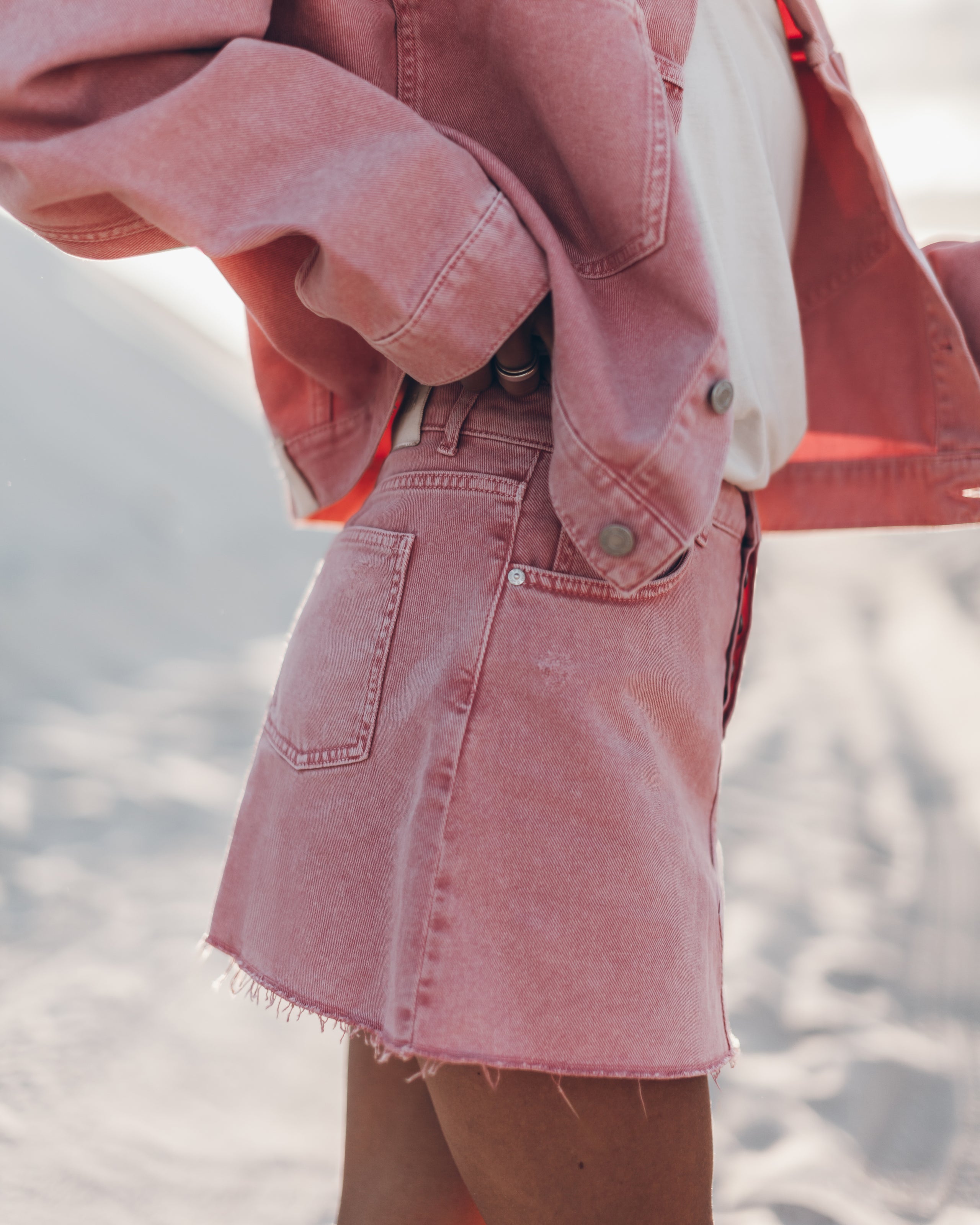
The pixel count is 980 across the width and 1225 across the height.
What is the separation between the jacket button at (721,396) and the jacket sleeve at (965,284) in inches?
16.1

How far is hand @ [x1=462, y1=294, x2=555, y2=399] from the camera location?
0.55m

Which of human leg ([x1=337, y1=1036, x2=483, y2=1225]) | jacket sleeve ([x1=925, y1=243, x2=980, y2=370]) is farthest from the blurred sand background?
human leg ([x1=337, y1=1036, x2=483, y2=1225])

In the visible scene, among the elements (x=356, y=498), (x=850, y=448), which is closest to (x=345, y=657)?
(x=356, y=498)

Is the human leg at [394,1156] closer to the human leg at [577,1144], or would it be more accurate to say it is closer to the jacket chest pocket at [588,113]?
the human leg at [577,1144]

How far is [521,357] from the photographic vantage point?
0.55m

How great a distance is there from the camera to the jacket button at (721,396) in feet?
1.68

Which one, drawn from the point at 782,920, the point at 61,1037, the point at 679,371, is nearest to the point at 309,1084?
the point at 61,1037

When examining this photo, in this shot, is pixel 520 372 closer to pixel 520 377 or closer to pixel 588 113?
pixel 520 377

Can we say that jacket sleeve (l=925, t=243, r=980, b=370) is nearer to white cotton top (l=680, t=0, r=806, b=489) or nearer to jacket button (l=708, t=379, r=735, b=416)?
white cotton top (l=680, t=0, r=806, b=489)

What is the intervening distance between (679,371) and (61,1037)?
162cm

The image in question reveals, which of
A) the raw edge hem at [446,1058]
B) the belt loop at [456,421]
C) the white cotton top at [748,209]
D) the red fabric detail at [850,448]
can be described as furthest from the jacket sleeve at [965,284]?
the raw edge hem at [446,1058]

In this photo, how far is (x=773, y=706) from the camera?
10.2ft

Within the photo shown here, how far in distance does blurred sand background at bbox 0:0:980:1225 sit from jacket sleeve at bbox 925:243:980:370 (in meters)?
0.48

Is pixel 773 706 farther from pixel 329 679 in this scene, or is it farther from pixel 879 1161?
pixel 329 679
